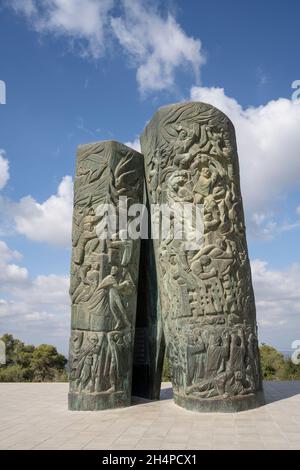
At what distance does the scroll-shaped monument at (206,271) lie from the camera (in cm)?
702

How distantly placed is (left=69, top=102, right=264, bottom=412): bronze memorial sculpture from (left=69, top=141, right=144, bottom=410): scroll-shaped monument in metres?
0.02

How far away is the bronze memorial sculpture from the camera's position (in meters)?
7.13

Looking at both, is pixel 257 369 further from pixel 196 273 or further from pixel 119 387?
pixel 119 387

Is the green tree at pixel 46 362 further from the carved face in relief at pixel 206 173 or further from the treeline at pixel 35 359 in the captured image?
the carved face in relief at pixel 206 173

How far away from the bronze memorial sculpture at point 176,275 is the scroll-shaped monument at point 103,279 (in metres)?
0.02

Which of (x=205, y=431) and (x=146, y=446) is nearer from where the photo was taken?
(x=146, y=446)

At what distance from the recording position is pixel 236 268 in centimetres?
748

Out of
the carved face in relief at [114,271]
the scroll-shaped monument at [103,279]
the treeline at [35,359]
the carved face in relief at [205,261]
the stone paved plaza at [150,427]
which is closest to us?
the stone paved plaza at [150,427]

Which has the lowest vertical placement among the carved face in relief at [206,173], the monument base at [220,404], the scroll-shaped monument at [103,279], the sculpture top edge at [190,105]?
the monument base at [220,404]

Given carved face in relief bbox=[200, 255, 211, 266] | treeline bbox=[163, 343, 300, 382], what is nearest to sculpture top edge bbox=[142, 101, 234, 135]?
carved face in relief bbox=[200, 255, 211, 266]

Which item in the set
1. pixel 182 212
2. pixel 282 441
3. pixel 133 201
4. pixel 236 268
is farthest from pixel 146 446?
pixel 133 201

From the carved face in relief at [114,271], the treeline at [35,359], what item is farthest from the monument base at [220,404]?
the treeline at [35,359]
